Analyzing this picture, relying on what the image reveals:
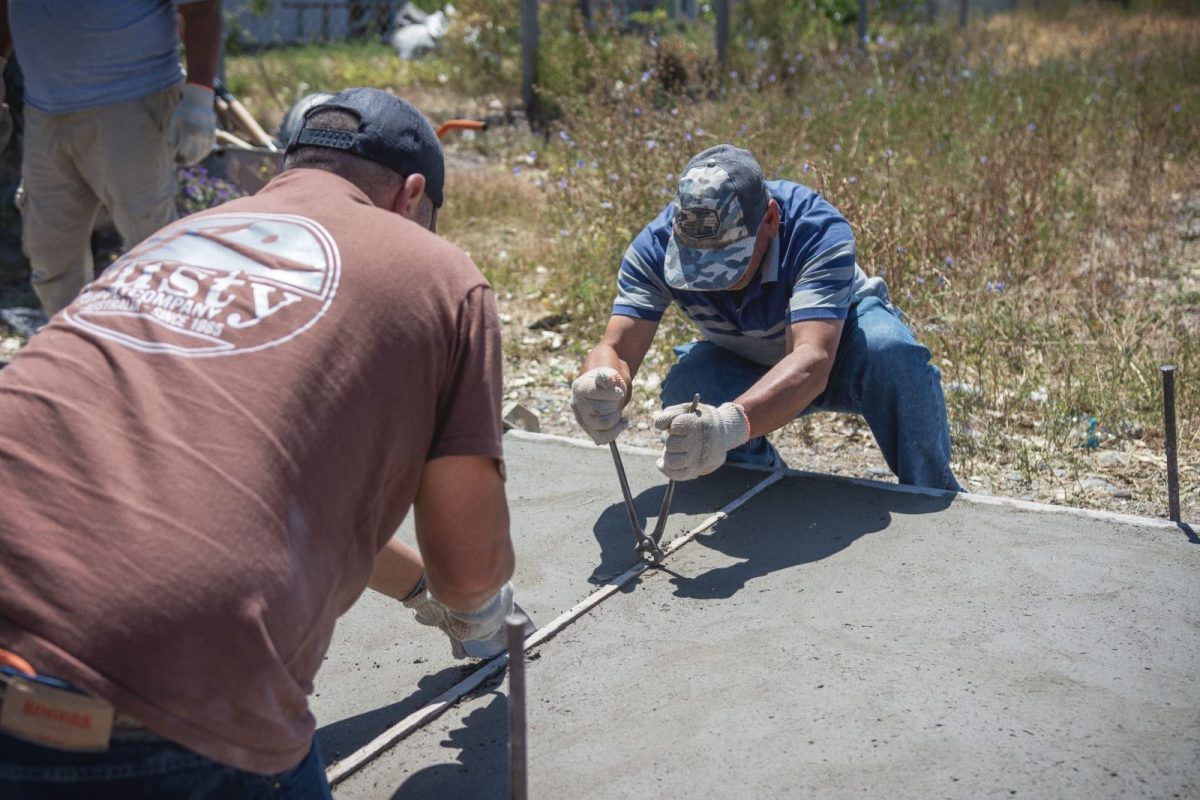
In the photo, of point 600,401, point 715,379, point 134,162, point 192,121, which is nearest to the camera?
point 600,401

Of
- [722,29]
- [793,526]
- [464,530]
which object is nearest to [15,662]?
[464,530]

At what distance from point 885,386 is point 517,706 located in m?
1.80

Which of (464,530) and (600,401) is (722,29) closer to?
(600,401)

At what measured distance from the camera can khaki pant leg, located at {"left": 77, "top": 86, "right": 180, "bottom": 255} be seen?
13.3 feet

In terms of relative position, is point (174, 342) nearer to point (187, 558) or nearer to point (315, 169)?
point (187, 558)

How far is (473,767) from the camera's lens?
2125 millimetres

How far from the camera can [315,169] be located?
5.48 ft

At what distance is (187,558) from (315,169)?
63cm

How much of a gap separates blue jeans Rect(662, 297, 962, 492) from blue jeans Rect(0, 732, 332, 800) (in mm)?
2188

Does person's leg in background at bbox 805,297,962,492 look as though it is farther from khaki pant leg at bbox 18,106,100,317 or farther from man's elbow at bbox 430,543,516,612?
khaki pant leg at bbox 18,106,100,317

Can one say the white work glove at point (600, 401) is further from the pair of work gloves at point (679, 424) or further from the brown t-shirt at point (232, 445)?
the brown t-shirt at point (232, 445)

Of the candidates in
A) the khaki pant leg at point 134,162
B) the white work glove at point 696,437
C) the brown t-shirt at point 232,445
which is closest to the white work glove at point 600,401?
the white work glove at point 696,437

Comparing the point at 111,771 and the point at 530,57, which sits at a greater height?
the point at 530,57

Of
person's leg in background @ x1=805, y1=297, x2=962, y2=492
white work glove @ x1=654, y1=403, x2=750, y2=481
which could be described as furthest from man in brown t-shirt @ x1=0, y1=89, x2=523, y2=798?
person's leg in background @ x1=805, y1=297, x2=962, y2=492
